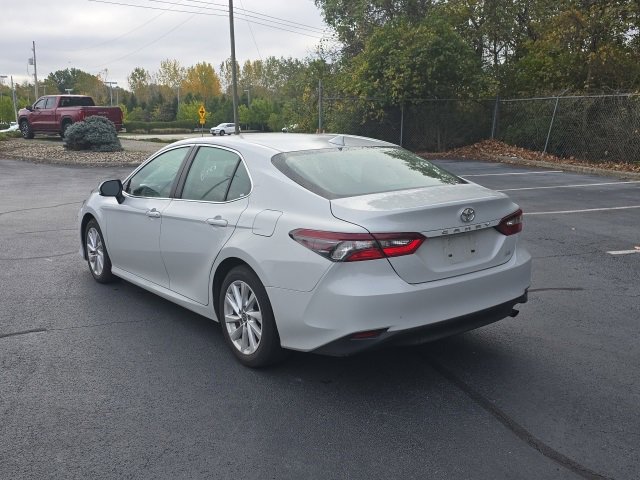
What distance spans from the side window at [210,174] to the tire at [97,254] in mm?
1618

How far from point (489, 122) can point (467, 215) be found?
2017cm

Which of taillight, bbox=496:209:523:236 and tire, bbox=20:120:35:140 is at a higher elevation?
tire, bbox=20:120:35:140

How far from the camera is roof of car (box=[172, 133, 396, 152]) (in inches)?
183

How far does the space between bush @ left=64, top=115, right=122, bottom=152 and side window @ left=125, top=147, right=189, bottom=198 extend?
17.9 meters

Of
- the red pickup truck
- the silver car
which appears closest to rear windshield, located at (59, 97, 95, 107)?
the red pickup truck

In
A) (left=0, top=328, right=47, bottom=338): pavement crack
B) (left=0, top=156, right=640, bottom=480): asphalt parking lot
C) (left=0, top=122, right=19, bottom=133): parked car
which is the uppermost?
(left=0, top=122, right=19, bottom=133): parked car

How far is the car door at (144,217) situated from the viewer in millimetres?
5184

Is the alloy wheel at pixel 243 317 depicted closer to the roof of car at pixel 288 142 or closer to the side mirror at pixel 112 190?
the roof of car at pixel 288 142

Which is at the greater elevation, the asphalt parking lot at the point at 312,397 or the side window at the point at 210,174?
the side window at the point at 210,174

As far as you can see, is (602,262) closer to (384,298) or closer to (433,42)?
(384,298)

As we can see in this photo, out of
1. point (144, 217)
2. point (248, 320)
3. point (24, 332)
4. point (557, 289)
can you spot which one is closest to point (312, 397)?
point (248, 320)

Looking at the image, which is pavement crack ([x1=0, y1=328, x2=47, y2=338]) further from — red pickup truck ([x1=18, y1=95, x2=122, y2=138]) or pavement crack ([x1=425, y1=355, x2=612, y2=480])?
red pickup truck ([x1=18, y1=95, x2=122, y2=138])

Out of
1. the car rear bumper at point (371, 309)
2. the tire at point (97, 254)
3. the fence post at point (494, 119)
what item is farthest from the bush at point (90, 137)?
the car rear bumper at point (371, 309)

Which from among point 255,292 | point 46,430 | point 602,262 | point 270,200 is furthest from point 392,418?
point 602,262
